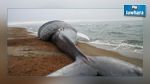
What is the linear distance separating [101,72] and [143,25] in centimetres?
48

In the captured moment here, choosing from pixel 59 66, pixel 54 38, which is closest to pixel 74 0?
pixel 54 38

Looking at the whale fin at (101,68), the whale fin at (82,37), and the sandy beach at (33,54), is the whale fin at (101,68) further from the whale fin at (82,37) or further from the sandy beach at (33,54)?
the whale fin at (82,37)

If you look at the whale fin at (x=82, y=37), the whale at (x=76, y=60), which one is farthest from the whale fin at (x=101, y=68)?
the whale fin at (x=82, y=37)

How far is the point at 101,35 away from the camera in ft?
7.34

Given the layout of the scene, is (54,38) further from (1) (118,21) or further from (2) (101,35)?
(1) (118,21)

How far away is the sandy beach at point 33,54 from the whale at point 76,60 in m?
0.03

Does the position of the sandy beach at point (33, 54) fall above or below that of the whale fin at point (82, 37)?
below

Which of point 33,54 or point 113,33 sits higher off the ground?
point 113,33

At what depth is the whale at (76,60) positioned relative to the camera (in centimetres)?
222

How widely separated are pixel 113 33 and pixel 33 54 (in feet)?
2.04

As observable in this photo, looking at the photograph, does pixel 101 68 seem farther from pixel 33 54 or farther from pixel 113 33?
pixel 33 54

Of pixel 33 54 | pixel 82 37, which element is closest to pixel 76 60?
pixel 82 37

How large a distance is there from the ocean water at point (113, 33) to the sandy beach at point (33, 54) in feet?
0.17

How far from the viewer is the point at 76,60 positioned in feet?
7.27
